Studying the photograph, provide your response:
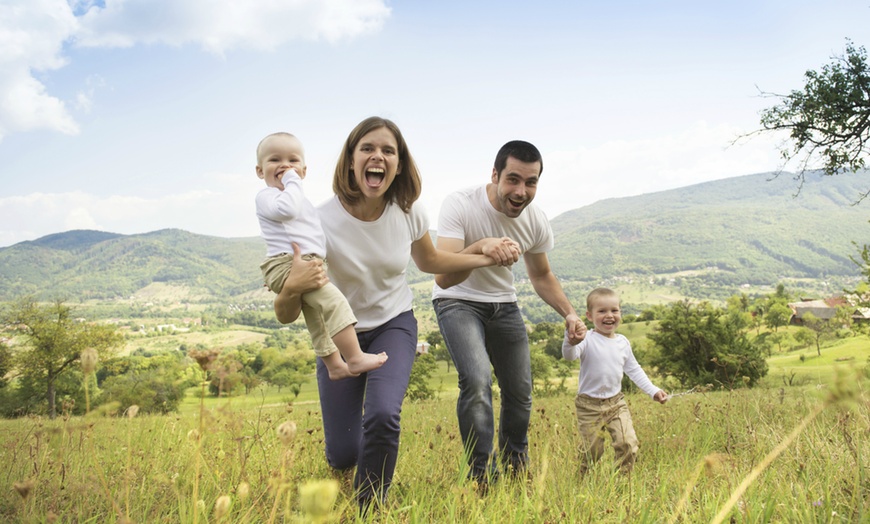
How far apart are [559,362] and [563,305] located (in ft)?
233

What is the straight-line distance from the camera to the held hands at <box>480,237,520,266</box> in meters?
4.56

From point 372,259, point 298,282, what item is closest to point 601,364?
point 372,259

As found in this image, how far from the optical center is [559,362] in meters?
73.9

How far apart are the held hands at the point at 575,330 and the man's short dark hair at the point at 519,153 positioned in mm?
1228

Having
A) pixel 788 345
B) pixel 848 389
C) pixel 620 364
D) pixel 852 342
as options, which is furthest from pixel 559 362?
pixel 848 389

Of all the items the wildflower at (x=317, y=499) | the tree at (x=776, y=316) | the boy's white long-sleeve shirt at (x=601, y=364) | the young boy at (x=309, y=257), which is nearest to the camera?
the wildflower at (x=317, y=499)

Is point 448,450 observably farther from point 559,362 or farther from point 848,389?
point 559,362

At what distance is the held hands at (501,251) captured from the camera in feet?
15.0

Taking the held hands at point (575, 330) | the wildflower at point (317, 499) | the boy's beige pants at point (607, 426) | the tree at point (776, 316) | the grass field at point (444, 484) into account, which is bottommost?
the tree at point (776, 316)

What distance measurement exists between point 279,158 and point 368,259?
0.91m

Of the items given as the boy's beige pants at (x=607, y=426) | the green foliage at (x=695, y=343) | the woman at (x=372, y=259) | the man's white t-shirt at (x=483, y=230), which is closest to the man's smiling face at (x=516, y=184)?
the man's white t-shirt at (x=483, y=230)

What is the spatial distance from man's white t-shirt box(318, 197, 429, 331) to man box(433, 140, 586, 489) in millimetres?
681

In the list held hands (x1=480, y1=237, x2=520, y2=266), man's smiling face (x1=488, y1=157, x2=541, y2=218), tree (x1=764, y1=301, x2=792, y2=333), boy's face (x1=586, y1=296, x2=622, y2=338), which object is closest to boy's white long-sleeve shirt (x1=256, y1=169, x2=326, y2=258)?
held hands (x1=480, y1=237, x2=520, y2=266)

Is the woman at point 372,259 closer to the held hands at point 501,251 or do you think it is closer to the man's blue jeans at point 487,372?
the held hands at point 501,251
